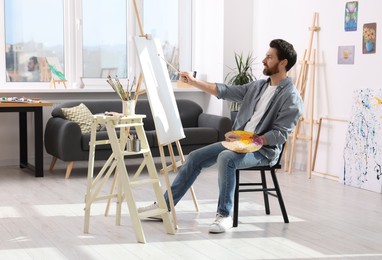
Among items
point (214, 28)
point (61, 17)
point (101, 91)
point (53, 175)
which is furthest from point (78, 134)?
point (214, 28)

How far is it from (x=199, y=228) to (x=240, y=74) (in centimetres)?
337

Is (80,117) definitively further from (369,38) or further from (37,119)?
(369,38)

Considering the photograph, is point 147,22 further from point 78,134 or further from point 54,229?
point 54,229

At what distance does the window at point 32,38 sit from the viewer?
7.41 metres

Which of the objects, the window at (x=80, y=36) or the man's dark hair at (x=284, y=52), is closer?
the man's dark hair at (x=284, y=52)

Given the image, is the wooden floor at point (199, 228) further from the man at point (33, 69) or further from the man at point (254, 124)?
the man at point (33, 69)

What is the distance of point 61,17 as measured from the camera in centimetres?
765

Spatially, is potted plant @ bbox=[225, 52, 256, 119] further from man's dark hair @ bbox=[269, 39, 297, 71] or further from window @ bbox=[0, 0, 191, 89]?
man's dark hair @ bbox=[269, 39, 297, 71]

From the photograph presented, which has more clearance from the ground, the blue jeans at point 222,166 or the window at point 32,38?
the window at point 32,38

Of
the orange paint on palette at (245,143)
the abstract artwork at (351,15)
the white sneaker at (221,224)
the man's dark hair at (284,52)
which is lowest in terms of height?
the white sneaker at (221,224)

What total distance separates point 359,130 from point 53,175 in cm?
299

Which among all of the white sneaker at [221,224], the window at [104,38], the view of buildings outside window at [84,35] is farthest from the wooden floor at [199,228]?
the window at [104,38]

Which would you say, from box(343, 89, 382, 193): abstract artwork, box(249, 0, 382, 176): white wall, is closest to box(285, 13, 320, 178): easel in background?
box(249, 0, 382, 176): white wall

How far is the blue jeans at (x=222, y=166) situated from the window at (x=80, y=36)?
11.3ft
